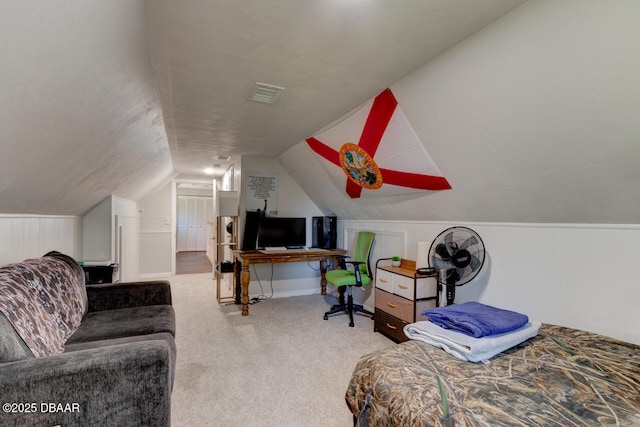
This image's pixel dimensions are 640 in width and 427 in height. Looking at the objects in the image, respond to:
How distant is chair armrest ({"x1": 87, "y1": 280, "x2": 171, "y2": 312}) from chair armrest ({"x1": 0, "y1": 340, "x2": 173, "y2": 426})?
4.58ft

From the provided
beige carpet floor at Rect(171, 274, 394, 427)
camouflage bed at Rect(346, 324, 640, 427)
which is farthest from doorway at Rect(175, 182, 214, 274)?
camouflage bed at Rect(346, 324, 640, 427)

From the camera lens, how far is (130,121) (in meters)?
2.34

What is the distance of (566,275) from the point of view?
6.35ft

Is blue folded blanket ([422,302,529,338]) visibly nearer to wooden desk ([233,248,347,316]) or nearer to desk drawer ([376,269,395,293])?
desk drawer ([376,269,395,293])

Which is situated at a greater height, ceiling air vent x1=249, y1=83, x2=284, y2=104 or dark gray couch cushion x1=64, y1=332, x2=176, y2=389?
ceiling air vent x1=249, y1=83, x2=284, y2=104

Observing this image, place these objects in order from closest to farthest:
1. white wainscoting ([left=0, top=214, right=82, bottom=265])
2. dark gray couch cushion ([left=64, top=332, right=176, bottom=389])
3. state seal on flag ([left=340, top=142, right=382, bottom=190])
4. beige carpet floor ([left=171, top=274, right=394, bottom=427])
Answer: dark gray couch cushion ([left=64, top=332, right=176, bottom=389]) < beige carpet floor ([left=171, top=274, right=394, bottom=427]) < white wainscoting ([left=0, top=214, right=82, bottom=265]) < state seal on flag ([left=340, top=142, right=382, bottom=190])

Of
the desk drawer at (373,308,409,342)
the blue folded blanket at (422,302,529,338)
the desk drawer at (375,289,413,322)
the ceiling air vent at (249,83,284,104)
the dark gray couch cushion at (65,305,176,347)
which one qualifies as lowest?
the desk drawer at (373,308,409,342)

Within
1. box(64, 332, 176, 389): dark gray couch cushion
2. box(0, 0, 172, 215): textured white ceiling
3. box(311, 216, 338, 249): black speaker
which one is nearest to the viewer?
box(0, 0, 172, 215): textured white ceiling

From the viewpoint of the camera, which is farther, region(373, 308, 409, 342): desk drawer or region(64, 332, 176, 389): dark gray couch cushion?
region(373, 308, 409, 342): desk drawer

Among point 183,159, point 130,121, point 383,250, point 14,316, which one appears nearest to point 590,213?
point 383,250

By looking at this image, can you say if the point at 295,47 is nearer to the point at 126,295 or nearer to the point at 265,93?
the point at 265,93

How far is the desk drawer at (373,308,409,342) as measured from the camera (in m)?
2.79

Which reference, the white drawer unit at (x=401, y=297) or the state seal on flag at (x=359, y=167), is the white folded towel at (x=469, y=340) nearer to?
the white drawer unit at (x=401, y=297)

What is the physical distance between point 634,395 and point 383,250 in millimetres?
2734
